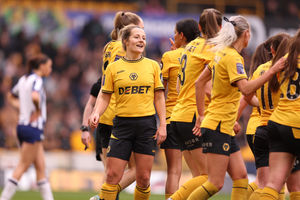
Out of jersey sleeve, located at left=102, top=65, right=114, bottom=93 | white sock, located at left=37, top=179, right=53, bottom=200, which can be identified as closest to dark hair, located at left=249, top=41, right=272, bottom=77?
jersey sleeve, located at left=102, top=65, right=114, bottom=93

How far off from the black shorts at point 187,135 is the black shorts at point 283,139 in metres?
1.38

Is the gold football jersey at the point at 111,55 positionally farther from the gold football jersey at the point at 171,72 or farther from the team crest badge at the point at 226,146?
the team crest badge at the point at 226,146

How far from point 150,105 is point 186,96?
520mm

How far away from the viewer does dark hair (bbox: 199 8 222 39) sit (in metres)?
7.91

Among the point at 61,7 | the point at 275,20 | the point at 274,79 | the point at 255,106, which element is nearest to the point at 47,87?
the point at 61,7

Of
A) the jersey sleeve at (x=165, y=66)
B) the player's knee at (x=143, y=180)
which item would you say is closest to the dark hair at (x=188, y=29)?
the jersey sleeve at (x=165, y=66)

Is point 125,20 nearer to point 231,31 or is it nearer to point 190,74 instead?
point 190,74

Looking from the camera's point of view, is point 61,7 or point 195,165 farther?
point 61,7

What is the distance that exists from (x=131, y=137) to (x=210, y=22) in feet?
5.42

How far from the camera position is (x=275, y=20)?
23516 millimetres

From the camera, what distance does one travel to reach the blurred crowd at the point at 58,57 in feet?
70.9

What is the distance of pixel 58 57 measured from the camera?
2320 centimetres

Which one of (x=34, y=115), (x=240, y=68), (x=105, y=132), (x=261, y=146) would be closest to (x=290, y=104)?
(x=240, y=68)

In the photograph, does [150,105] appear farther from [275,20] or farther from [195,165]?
[275,20]
